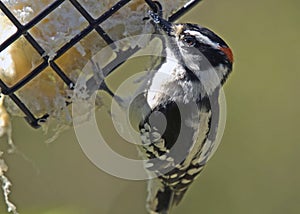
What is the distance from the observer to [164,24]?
260 centimetres

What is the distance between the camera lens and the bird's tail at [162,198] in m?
3.15

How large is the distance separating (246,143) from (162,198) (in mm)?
1137

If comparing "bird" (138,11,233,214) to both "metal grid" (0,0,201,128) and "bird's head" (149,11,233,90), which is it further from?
"metal grid" (0,0,201,128)

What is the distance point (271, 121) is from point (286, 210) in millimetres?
491

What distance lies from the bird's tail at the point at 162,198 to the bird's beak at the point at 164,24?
2.37 ft

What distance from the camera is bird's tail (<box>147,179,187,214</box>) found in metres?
3.15

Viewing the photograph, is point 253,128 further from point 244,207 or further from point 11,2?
point 11,2

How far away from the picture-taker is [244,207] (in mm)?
4180

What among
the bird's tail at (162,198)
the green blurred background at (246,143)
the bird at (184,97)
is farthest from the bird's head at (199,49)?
the green blurred background at (246,143)

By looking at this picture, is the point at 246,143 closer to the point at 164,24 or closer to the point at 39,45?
the point at 164,24

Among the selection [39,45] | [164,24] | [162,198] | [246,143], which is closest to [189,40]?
[164,24]

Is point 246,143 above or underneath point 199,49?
underneath

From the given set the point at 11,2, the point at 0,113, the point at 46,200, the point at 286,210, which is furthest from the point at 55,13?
the point at 286,210

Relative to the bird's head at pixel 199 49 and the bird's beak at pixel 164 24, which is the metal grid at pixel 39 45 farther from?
the bird's head at pixel 199 49
